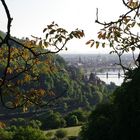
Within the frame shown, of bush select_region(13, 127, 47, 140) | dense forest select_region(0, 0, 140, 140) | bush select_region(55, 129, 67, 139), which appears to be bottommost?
bush select_region(55, 129, 67, 139)

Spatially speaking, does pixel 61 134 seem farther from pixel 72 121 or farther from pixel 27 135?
pixel 72 121

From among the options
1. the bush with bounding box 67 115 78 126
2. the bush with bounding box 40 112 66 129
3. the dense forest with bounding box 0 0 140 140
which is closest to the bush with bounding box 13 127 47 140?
the dense forest with bounding box 0 0 140 140

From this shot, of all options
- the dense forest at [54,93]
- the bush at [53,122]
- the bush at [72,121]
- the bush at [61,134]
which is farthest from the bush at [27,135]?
the bush at [72,121]

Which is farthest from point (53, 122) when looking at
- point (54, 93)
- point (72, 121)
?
point (54, 93)

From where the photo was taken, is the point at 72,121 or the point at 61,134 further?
the point at 72,121

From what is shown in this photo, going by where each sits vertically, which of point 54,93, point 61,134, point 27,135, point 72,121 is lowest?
point 61,134

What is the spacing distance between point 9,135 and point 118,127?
22142mm

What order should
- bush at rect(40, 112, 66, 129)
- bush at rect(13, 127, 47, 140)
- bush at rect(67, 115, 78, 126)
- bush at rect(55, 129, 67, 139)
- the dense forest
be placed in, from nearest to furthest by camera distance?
the dense forest
bush at rect(13, 127, 47, 140)
bush at rect(55, 129, 67, 139)
bush at rect(40, 112, 66, 129)
bush at rect(67, 115, 78, 126)

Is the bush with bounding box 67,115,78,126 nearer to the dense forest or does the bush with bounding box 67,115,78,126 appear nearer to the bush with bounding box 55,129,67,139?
the dense forest

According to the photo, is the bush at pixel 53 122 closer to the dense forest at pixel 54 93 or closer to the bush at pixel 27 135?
the dense forest at pixel 54 93

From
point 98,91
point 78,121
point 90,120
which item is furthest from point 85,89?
point 90,120

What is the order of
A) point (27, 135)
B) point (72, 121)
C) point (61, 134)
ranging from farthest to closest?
point (72, 121) < point (61, 134) < point (27, 135)

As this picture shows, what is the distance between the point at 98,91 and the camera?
112250 mm

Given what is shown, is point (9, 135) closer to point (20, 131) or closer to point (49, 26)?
point (20, 131)
